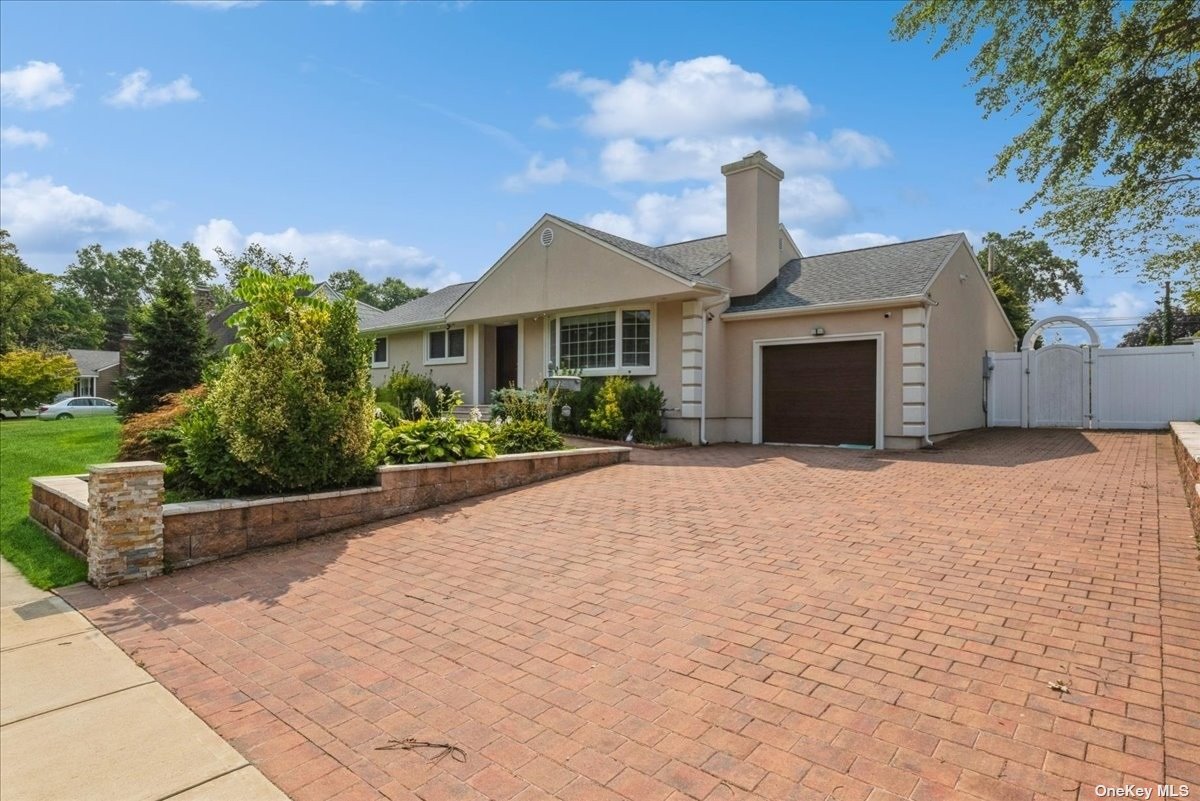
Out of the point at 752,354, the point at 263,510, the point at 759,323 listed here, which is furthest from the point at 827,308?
the point at 263,510

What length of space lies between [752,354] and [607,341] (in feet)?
10.8

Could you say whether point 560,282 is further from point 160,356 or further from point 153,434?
point 153,434

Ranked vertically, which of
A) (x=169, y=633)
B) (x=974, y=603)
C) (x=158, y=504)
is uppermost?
(x=158, y=504)

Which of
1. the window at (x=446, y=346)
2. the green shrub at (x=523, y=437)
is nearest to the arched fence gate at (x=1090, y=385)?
the green shrub at (x=523, y=437)

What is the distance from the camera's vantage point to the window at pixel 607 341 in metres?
13.6

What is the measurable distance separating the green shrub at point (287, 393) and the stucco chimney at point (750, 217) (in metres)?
9.67

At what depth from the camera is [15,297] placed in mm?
41844

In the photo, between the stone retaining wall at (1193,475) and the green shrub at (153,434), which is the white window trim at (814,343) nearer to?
the stone retaining wall at (1193,475)

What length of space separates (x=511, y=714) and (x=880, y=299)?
35.0ft

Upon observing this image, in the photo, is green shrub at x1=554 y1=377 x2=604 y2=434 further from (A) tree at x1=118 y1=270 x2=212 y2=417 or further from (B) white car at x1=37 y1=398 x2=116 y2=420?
(B) white car at x1=37 y1=398 x2=116 y2=420

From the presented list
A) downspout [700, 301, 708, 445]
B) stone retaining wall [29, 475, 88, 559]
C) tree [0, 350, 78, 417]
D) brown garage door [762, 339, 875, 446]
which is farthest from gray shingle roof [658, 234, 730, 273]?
tree [0, 350, 78, 417]

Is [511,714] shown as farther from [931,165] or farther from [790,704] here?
[931,165]

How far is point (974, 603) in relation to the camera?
4008 mm

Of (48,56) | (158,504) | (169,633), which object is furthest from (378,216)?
(169,633)
